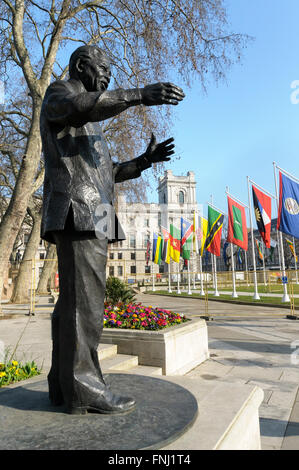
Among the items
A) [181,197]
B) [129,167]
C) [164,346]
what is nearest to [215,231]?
Result: [164,346]

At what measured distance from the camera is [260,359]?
6.24 metres

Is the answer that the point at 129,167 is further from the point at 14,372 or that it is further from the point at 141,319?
the point at 141,319

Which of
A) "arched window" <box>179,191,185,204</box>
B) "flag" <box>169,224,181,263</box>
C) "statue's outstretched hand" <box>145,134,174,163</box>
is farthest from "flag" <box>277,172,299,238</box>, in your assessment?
"arched window" <box>179,191,185,204</box>

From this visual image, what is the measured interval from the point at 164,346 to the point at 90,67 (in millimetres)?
4002

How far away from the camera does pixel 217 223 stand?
1889 centimetres

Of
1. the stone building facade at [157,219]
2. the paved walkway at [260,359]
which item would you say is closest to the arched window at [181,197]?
the stone building facade at [157,219]

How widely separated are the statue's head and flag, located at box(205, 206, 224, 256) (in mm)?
16890

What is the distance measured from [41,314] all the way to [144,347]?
8.20 meters

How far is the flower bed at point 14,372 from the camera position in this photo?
348 centimetres

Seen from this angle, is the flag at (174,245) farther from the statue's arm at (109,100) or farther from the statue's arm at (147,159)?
the statue's arm at (109,100)

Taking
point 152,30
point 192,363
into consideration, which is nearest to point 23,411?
point 192,363

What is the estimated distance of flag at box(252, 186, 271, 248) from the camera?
15.9 m

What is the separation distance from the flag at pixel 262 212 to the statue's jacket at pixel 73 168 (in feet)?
48.0
